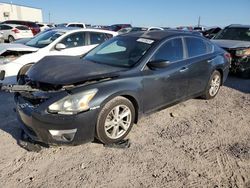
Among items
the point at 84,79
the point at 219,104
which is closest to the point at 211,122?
the point at 219,104

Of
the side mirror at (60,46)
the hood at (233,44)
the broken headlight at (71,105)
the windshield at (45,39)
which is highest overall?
the windshield at (45,39)

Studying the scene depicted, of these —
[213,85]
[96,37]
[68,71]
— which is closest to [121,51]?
Answer: [68,71]

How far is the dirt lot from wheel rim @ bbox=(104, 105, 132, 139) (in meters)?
0.23

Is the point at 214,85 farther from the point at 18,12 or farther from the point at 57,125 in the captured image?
the point at 18,12

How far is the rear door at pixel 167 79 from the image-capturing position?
413 cm

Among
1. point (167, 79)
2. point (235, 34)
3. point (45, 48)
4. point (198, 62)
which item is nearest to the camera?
point (167, 79)

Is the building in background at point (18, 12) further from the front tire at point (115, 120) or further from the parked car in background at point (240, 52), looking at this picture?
the front tire at point (115, 120)

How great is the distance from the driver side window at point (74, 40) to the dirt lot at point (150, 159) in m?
3.07

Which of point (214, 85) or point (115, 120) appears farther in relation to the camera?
point (214, 85)

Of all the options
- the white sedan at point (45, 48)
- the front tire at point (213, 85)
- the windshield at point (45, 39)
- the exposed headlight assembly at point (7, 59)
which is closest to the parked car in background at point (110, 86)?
the front tire at point (213, 85)

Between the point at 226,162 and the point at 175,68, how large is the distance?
1.78 meters

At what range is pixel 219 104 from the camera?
5746 mm

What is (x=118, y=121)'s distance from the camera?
3789 mm

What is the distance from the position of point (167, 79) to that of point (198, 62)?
1074 mm
